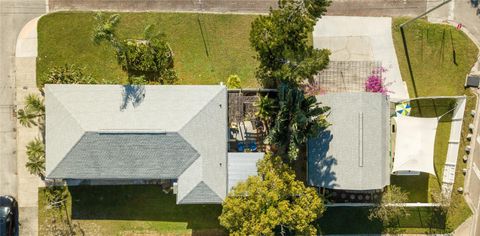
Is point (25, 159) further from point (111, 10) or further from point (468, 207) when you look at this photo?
point (468, 207)

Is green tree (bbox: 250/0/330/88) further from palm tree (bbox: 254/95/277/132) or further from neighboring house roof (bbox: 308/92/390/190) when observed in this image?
neighboring house roof (bbox: 308/92/390/190)

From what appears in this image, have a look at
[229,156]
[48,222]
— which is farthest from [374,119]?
[48,222]

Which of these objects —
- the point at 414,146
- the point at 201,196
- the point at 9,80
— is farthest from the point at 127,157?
the point at 414,146

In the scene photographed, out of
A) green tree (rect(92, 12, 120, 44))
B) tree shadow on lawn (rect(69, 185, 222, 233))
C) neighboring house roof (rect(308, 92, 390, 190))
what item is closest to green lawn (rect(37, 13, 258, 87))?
green tree (rect(92, 12, 120, 44))

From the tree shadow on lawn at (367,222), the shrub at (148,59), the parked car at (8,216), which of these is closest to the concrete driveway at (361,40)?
the tree shadow on lawn at (367,222)

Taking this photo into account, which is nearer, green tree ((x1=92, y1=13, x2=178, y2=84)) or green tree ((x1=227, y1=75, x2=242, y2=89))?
green tree ((x1=92, y1=13, x2=178, y2=84))

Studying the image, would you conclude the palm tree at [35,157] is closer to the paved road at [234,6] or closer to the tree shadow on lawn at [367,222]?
the paved road at [234,6]
